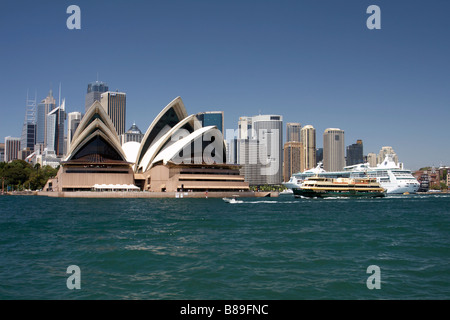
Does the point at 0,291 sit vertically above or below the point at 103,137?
below

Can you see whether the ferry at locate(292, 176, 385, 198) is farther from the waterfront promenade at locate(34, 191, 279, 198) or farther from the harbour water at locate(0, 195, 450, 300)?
the harbour water at locate(0, 195, 450, 300)

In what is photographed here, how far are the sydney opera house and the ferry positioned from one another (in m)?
18.7

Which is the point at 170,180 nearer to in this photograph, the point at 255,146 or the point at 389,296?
the point at 389,296

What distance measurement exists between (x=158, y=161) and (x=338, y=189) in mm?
36441

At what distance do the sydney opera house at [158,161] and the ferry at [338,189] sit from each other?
61.4 ft

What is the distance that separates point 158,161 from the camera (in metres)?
82.9

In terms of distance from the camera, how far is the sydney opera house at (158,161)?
78.0 meters

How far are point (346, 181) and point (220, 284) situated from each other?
60.6 meters

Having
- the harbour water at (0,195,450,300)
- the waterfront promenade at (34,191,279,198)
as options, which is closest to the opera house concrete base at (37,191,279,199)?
the waterfront promenade at (34,191,279,198)

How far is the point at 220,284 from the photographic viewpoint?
35.9 ft

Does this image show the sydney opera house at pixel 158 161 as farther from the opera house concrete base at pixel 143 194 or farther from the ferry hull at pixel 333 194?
the ferry hull at pixel 333 194

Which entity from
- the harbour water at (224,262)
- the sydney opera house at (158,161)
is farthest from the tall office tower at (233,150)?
the harbour water at (224,262)
